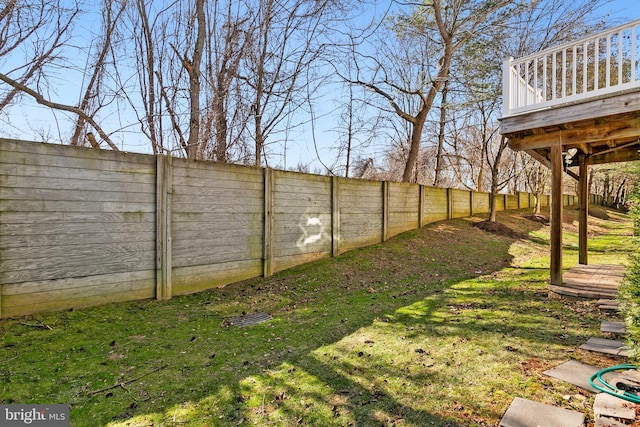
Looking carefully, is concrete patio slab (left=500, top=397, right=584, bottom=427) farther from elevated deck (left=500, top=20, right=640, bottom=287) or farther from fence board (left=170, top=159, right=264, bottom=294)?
fence board (left=170, top=159, right=264, bottom=294)

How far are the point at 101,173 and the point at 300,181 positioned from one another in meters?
3.11

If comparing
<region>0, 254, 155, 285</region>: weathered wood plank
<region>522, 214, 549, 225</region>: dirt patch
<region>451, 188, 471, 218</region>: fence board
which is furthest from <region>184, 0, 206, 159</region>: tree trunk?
<region>522, 214, 549, 225</region>: dirt patch

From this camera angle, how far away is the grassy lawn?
2.14 meters

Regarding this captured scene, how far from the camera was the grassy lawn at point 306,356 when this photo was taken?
2141mm

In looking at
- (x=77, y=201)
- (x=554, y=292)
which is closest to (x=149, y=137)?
(x=77, y=201)

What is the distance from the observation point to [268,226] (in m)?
5.44

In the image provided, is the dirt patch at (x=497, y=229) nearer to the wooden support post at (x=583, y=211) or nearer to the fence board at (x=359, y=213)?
the wooden support post at (x=583, y=211)

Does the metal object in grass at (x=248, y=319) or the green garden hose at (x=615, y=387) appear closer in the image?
the green garden hose at (x=615, y=387)

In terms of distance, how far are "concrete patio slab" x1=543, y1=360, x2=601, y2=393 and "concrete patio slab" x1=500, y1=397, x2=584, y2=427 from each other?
440mm

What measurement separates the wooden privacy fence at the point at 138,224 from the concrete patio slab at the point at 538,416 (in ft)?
12.7

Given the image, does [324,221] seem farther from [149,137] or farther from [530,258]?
[530,258]

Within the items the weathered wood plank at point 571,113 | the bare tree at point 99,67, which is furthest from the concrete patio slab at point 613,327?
the bare tree at point 99,67

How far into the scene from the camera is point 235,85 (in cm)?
644

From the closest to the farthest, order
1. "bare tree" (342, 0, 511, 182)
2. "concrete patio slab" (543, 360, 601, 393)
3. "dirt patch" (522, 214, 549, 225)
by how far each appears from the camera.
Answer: "concrete patio slab" (543, 360, 601, 393)
"bare tree" (342, 0, 511, 182)
"dirt patch" (522, 214, 549, 225)
